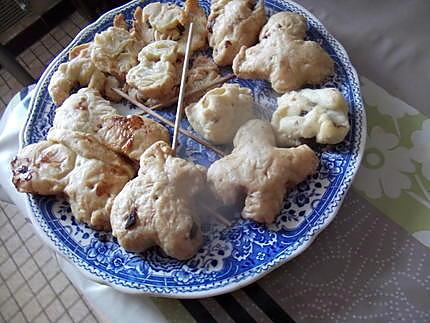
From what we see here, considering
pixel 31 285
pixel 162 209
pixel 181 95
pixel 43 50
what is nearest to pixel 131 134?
pixel 181 95

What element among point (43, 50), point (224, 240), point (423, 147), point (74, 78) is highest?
point (74, 78)

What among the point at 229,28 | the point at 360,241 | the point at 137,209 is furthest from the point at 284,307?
the point at 229,28

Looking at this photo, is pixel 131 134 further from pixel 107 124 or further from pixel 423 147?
pixel 423 147

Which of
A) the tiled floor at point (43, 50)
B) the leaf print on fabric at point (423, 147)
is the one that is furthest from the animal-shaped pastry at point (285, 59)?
the tiled floor at point (43, 50)

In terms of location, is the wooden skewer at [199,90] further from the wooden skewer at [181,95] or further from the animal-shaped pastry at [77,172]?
the animal-shaped pastry at [77,172]

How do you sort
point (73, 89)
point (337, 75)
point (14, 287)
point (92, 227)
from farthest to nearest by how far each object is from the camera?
point (14, 287) → point (73, 89) → point (337, 75) → point (92, 227)

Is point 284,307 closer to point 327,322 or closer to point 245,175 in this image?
point 327,322

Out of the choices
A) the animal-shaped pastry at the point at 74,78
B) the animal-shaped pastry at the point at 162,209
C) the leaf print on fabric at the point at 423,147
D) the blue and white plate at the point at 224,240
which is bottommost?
the leaf print on fabric at the point at 423,147
